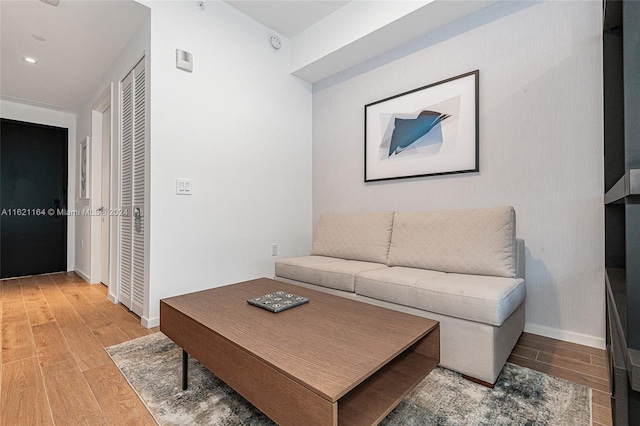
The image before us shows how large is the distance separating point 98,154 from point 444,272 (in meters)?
4.17

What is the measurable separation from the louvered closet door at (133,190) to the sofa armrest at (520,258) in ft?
8.71

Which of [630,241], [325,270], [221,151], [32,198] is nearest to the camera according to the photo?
[630,241]

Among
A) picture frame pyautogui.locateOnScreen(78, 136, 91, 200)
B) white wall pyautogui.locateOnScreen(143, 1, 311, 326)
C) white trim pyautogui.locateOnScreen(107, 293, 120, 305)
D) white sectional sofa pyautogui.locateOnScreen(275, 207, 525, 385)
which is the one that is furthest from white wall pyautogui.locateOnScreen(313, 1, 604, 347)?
picture frame pyautogui.locateOnScreen(78, 136, 91, 200)

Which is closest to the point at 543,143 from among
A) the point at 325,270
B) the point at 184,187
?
the point at 325,270

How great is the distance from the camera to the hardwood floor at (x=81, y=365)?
4.12ft

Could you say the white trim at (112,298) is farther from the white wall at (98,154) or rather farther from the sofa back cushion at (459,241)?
the sofa back cushion at (459,241)

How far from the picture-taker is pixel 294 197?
11.2ft

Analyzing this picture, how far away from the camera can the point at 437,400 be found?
1326 mm

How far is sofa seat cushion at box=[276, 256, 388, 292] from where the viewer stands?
2105 millimetres

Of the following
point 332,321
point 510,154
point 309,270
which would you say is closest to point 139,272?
point 309,270

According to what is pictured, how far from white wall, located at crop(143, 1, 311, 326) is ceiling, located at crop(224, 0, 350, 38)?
0.33 ft

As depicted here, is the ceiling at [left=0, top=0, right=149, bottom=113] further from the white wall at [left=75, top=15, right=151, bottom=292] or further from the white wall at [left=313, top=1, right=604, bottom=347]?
the white wall at [left=313, top=1, right=604, bottom=347]

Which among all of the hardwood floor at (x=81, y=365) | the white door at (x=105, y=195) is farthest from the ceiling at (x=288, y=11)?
the hardwood floor at (x=81, y=365)

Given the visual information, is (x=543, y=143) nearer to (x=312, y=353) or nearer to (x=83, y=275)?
(x=312, y=353)
